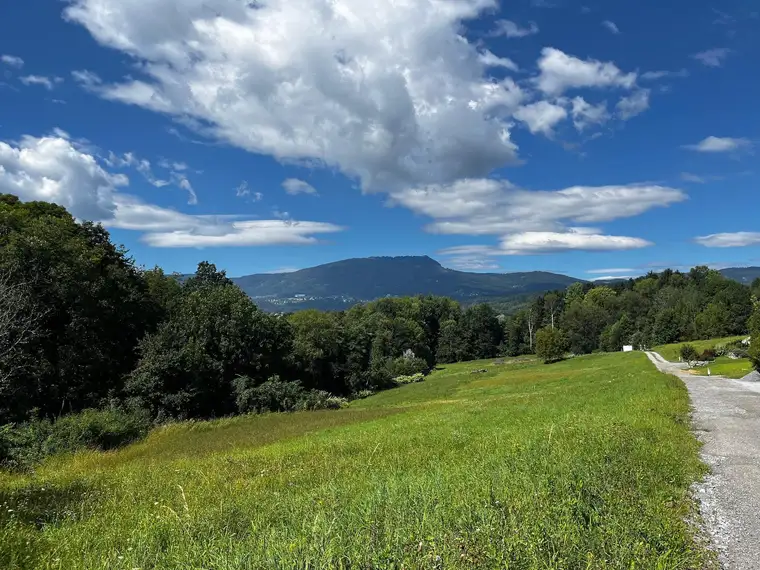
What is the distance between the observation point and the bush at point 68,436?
17.1 metres

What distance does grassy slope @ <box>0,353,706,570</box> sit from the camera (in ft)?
16.0

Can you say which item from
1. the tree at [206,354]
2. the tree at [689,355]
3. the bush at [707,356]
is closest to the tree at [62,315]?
the tree at [206,354]

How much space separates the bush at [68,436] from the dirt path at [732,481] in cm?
1973

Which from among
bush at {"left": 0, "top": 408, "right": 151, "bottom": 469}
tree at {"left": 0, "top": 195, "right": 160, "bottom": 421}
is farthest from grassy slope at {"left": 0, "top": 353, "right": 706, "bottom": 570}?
tree at {"left": 0, "top": 195, "right": 160, "bottom": 421}

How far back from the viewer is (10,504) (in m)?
9.21

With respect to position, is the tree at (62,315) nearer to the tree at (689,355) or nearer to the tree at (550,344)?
the tree at (689,355)

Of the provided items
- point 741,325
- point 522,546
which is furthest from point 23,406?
point 741,325

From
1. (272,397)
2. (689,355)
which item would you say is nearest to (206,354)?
(272,397)

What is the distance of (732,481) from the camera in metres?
8.61

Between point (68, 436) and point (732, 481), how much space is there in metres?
26.6

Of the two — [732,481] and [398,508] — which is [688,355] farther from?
[398,508]

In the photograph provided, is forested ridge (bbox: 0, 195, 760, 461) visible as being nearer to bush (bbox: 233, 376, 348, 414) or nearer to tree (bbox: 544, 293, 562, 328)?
bush (bbox: 233, 376, 348, 414)

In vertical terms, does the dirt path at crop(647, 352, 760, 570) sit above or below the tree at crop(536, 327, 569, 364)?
above

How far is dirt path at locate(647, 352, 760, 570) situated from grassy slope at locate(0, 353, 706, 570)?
38 centimetres
